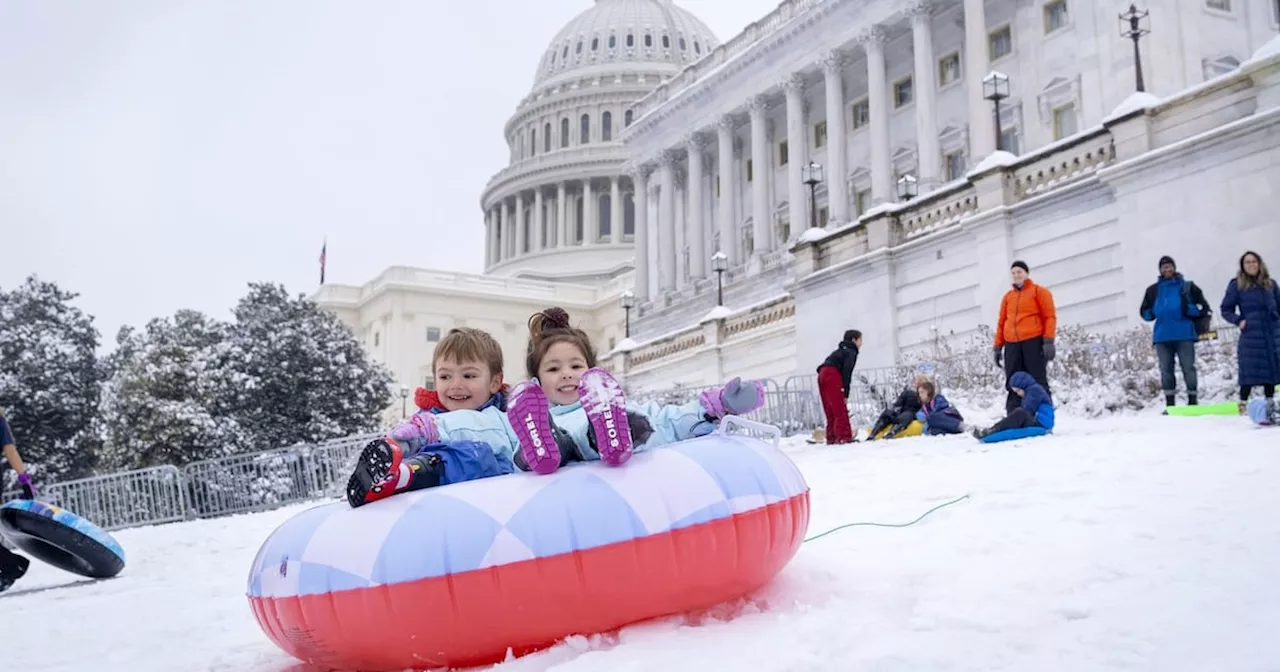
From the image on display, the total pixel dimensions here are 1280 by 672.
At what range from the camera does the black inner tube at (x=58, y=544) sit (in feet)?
27.4

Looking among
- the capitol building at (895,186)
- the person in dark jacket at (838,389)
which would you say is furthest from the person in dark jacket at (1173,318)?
the capitol building at (895,186)

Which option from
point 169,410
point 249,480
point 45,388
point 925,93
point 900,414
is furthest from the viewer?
point 925,93

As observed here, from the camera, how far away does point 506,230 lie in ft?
320

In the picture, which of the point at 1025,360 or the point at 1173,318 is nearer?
the point at 1025,360

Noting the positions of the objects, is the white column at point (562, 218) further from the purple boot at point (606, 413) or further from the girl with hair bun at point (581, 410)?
the purple boot at point (606, 413)

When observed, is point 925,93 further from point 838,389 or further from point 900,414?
point 900,414

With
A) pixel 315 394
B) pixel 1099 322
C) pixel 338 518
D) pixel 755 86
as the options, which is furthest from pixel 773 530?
pixel 755 86

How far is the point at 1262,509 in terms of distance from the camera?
5.31 metres

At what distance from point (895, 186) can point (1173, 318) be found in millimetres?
31357

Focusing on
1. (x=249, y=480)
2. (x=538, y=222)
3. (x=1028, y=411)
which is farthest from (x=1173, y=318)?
(x=538, y=222)

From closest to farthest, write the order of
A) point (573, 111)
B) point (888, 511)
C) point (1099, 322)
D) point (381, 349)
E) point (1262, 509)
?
point (1262, 509)
point (888, 511)
point (1099, 322)
point (381, 349)
point (573, 111)

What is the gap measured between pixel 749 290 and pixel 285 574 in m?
40.4

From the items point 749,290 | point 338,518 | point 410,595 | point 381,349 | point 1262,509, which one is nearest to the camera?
point 410,595

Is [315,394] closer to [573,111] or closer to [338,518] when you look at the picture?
[338,518]
